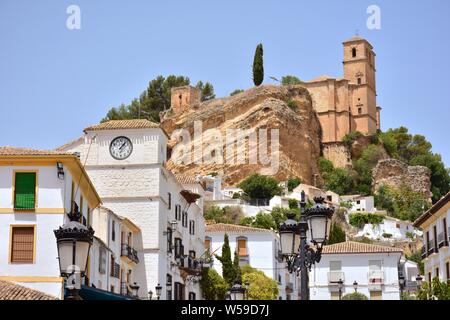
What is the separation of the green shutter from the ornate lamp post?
57.7 ft

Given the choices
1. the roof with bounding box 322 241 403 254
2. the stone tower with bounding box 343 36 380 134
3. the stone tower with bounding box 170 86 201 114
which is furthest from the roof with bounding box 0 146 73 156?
the stone tower with bounding box 343 36 380 134

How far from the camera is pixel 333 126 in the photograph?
121500 mm

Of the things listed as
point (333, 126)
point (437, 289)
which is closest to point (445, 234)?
point (437, 289)

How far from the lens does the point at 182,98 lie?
376 feet

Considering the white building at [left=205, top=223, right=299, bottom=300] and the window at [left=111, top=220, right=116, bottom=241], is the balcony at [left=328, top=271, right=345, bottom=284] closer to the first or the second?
the white building at [left=205, top=223, right=299, bottom=300]

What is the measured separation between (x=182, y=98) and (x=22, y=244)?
278 ft

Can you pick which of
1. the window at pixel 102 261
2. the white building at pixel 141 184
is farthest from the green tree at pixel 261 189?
the window at pixel 102 261

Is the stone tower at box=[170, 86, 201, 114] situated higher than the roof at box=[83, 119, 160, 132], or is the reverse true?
the stone tower at box=[170, 86, 201, 114]

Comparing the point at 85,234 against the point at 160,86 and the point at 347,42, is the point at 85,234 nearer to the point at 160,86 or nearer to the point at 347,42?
the point at 160,86

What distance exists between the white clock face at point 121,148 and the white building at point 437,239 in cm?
1367

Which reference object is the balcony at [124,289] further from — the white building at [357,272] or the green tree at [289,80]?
the green tree at [289,80]

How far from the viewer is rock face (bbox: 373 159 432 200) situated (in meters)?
115

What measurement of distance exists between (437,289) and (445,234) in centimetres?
890

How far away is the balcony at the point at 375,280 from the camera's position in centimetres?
5191
